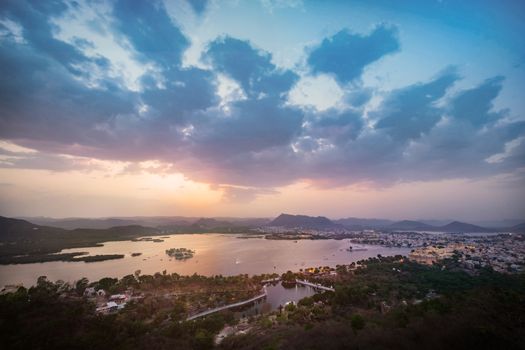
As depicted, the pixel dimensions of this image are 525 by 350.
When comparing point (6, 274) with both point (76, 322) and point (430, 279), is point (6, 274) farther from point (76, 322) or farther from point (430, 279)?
point (430, 279)

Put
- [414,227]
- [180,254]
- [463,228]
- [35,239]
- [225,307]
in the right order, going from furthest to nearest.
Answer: [414,227] → [463,228] → [35,239] → [180,254] → [225,307]

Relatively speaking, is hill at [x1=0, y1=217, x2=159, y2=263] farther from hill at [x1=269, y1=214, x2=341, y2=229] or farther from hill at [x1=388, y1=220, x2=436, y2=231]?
hill at [x1=388, y1=220, x2=436, y2=231]

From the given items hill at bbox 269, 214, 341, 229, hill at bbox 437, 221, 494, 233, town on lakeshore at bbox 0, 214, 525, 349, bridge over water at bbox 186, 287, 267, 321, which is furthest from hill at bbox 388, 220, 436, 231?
bridge over water at bbox 186, 287, 267, 321

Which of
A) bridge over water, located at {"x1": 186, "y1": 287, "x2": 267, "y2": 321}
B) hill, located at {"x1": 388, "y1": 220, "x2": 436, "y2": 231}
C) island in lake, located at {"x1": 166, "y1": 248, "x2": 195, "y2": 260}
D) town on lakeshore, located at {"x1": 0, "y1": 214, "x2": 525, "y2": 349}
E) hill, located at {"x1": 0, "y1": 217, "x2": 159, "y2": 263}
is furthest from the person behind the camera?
hill, located at {"x1": 388, "y1": 220, "x2": 436, "y2": 231}

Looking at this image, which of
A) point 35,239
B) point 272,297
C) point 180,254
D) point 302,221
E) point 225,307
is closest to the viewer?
point 225,307

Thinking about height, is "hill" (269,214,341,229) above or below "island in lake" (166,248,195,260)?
above

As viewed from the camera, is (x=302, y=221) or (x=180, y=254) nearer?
(x=180, y=254)

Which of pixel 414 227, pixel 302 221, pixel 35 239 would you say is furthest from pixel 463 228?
pixel 35 239

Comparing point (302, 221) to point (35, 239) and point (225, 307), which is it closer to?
point (35, 239)

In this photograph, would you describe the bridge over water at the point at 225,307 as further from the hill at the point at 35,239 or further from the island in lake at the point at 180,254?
the hill at the point at 35,239

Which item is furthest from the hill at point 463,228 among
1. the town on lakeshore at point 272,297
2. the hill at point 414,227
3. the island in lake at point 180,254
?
the island in lake at point 180,254

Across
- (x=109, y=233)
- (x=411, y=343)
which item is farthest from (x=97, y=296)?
(x=109, y=233)
